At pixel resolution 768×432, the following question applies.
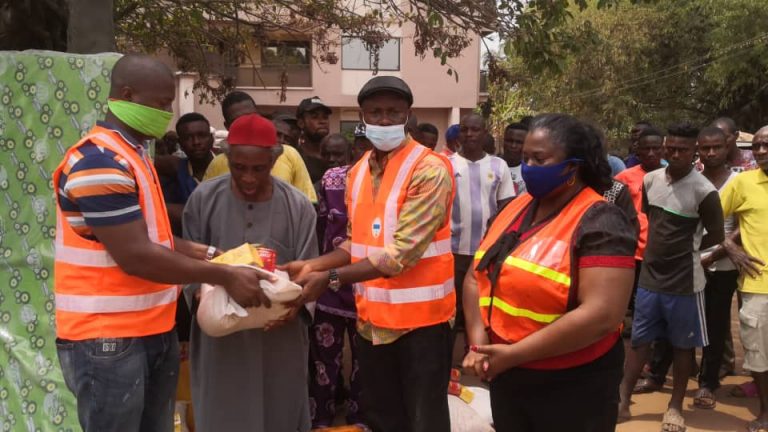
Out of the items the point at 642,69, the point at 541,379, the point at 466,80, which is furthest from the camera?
the point at 466,80

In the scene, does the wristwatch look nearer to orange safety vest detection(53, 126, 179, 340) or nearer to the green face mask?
orange safety vest detection(53, 126, 179, 340)

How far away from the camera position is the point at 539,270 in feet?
7.79

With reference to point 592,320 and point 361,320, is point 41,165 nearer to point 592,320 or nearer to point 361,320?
point 361,320

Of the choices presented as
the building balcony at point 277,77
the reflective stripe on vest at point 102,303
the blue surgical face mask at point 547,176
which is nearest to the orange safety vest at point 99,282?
the reflective stripe on vest at point 102,303

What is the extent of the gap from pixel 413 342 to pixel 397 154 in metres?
0.89

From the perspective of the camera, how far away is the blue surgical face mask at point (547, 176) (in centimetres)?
243

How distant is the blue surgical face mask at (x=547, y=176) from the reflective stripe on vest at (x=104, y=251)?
4.54ft

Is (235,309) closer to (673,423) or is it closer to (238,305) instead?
(238,305)

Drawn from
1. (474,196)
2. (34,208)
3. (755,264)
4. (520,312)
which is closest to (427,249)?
(520,312)

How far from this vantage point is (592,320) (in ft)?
7.43

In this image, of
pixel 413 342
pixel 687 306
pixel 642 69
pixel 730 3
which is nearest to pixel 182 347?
pixel 413 342

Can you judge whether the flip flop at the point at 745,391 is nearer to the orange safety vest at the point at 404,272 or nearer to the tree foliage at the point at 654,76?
the orange safety vest at the point at 404,272

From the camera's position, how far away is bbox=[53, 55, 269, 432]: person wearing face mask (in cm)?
239

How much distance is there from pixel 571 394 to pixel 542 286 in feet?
1.43
